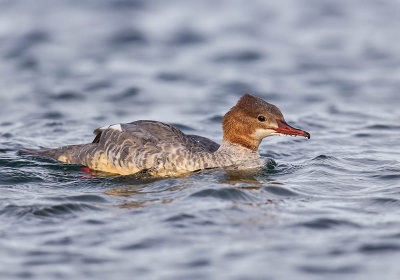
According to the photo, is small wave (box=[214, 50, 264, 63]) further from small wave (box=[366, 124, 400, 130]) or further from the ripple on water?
the ripple on water

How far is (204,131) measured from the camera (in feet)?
45.3

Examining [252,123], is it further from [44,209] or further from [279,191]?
[44,209]

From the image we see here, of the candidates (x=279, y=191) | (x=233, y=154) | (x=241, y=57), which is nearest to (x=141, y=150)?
(x=233, y=154)

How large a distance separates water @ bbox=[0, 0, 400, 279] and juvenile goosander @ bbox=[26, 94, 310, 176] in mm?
288

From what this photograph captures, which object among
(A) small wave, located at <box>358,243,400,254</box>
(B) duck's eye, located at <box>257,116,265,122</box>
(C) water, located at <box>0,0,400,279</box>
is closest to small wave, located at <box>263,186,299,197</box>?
(C) water, located at <box>0,0,400,279</box>

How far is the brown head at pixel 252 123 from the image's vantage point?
32.4 ft

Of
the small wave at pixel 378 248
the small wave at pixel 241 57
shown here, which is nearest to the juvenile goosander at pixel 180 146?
the small wave at pixel 378 248

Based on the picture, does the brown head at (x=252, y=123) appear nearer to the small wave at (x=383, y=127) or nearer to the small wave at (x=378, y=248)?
the small wave at (x=378, y=248)

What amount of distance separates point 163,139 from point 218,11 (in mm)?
11795

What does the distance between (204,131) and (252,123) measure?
3.84 metres

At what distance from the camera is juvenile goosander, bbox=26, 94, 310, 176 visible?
32.6 ft

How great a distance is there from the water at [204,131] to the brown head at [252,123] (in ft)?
1.92

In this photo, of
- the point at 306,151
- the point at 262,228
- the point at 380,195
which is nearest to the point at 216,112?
the point at 306,151

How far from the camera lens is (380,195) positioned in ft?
29.9
